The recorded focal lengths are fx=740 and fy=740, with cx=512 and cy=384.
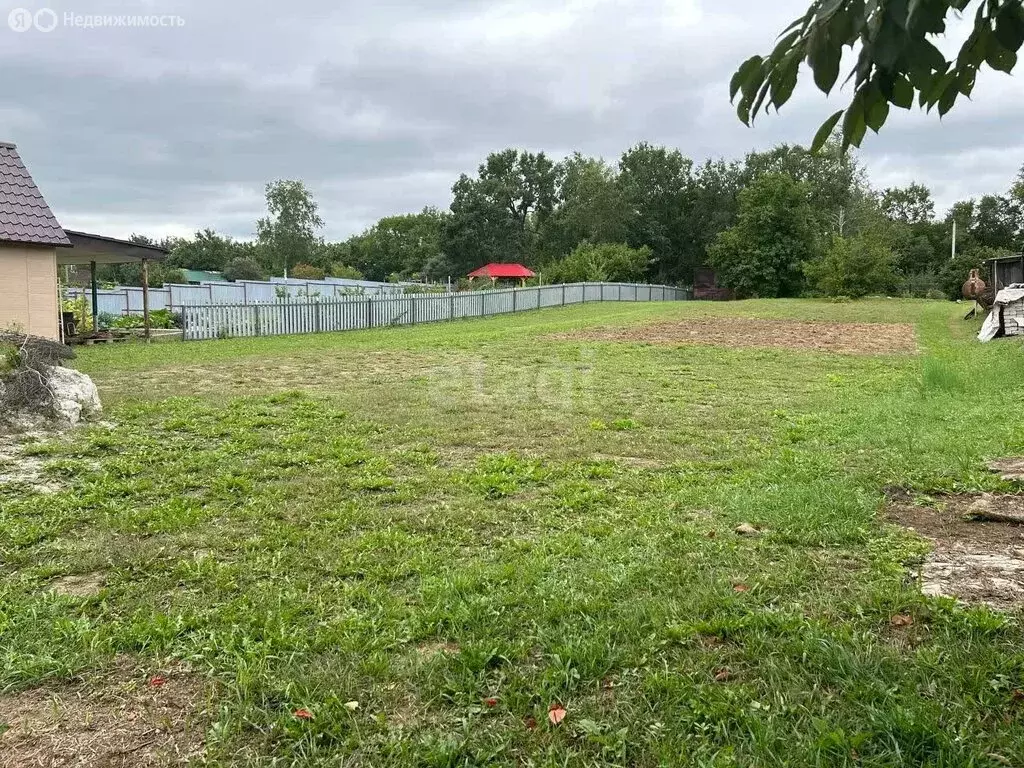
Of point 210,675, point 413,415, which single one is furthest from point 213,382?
point 210,675

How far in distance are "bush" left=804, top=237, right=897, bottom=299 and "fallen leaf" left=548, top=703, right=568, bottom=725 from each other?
34341 mm

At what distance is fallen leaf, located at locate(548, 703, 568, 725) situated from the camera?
2.26 meters

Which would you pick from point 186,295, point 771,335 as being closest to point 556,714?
point 771,335

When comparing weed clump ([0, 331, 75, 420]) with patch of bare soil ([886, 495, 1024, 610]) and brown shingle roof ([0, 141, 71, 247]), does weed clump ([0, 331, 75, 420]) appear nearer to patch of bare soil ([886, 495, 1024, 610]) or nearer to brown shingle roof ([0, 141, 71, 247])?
brown shingle roof ([0, 141, 71, 247])

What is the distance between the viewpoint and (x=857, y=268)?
32.8m

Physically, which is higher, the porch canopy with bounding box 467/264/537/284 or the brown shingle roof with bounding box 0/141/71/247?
the porch canopy with bounding box 467/264/537/284

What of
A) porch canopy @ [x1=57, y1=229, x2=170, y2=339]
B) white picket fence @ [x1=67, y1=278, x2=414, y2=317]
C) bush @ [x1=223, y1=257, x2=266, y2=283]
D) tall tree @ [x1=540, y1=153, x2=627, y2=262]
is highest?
tall tree @ [x1=540, y1=153, x2=627, y2=262]

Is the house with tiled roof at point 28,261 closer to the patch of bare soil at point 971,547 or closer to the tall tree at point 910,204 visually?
the patch of bare soil at point 971,547

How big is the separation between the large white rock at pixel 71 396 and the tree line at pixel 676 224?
116 ft

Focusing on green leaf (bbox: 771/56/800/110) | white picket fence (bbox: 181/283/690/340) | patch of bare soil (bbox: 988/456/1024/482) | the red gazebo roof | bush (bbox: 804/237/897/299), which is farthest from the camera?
the red gazebo roof

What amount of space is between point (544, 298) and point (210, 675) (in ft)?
105

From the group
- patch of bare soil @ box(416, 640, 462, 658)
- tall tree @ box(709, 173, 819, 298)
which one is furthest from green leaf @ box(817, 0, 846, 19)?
tall tree @ box(709, 173, 819, 298)

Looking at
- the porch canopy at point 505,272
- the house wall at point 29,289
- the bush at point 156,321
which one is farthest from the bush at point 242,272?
the house wall at point 29,289

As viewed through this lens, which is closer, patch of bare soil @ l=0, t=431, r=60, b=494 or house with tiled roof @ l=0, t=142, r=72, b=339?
patch of bare soil @ l=0, t=431, r=60, b=494
